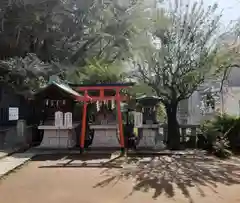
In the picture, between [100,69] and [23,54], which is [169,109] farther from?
[23,54]

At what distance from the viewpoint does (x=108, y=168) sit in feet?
33.4

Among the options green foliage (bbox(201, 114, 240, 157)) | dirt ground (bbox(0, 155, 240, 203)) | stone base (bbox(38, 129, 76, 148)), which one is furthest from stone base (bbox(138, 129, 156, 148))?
stone base (bbox(38, 129, 76, 148))

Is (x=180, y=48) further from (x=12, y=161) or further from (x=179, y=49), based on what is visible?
(x=12, y=161)

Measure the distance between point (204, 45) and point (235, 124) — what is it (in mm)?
3556

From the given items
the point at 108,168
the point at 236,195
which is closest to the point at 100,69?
the point at 108,168

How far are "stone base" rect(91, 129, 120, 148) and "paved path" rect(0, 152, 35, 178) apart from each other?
9.48 feet

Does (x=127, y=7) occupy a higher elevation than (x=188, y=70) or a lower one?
higher

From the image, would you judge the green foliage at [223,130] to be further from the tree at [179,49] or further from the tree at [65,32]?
the tree at [65,32]

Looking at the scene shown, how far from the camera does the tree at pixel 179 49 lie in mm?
14109

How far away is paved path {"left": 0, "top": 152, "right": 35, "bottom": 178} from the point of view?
9680 millimetres

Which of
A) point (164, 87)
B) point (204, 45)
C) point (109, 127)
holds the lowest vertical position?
point (109, 127)

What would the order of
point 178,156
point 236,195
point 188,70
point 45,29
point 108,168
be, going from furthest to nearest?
point 45,29 → point 188,70 → point 178,156 → point 108,168 → point 236,195

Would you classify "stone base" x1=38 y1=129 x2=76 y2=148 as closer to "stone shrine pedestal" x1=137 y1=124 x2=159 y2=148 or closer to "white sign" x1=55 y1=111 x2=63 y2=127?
"white sign" x1=55 y1=111 x2=63 y2=127

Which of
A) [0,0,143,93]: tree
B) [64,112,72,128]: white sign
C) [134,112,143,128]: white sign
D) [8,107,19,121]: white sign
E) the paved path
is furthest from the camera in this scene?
[8,107,19,121]: white sign
